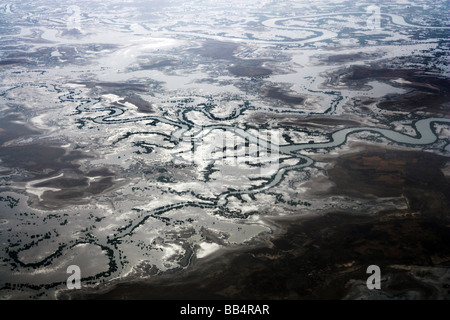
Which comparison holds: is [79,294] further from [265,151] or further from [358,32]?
[358,32]

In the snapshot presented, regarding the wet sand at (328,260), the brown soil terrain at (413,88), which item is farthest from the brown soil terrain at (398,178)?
the brown soil terrain at (413,88)

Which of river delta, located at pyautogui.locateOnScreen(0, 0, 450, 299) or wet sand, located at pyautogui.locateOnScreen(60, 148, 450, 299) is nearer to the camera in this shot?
wet sand, located at pyautogui.locateOnScreen(60, 148, 450, 299)

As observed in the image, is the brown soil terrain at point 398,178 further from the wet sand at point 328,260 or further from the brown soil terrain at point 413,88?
the brown soil terrain at point 413,88

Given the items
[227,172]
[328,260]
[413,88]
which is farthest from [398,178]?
[413,88]

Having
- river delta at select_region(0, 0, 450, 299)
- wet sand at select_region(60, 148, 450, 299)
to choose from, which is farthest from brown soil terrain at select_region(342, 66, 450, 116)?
wet sand at select_region(60, 148, 450, 299)

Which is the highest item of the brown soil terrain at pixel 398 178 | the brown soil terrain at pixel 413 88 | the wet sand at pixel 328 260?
the brown soil terrain at pixel 413 88

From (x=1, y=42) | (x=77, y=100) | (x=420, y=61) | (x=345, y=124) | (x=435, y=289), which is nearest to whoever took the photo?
(x=435, y=289)

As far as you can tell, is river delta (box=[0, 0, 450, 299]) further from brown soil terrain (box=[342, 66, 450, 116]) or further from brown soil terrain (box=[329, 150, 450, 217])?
brown soil terrain (box=[342, 66, 450, 116])

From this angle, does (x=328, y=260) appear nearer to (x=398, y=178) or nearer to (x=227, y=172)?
(x=398, y=178)

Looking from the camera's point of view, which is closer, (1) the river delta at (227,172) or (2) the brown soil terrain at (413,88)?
(1) the river delta at (227,172)

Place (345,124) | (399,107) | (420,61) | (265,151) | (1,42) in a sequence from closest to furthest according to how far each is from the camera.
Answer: (265,151), (345,124), (399,107), (420,61), (1,42)
